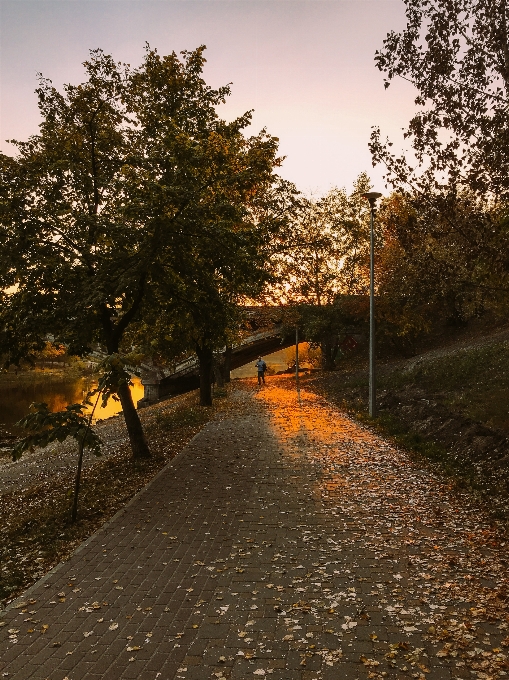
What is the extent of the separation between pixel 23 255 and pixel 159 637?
788 centimetres

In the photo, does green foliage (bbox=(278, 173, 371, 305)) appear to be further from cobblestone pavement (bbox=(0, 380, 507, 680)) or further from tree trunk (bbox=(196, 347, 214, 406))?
cobblestone pavement (bbox=(0, 380, 507, 680))

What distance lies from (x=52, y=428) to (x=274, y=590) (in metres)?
4.38

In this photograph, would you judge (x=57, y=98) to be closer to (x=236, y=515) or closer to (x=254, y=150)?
(x=254, y=150)

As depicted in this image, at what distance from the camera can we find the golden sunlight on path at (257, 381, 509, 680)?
4996 millimetres

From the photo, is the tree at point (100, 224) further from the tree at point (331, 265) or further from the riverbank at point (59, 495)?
the tree at point (331, 265)

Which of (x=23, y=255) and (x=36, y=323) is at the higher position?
(x=23, y=255)

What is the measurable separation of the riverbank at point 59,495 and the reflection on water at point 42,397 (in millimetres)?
7789

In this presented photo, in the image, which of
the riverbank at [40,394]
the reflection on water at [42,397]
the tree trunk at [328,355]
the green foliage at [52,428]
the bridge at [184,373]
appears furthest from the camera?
the tree trunk at [328,355]

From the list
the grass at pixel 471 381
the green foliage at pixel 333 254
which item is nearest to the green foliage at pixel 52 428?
the grass at pixel 471 381

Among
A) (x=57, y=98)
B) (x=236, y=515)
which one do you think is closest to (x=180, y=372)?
(x=57, y=98)

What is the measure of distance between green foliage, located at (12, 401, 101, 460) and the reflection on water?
17.7 m

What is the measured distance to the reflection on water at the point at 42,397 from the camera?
32.8 meters

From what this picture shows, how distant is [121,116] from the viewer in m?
14.1

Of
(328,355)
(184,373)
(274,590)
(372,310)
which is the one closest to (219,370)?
(184,373)
